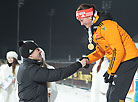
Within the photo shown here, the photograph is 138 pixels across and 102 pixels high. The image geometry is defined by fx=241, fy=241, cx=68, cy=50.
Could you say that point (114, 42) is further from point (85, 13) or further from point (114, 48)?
point (85, 13)

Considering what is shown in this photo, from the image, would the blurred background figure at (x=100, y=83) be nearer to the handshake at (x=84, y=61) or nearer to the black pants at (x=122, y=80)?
the handshake at (x=84, y=61)

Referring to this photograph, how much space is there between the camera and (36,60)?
2611mm

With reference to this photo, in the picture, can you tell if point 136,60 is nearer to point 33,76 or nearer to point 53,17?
point 33,76

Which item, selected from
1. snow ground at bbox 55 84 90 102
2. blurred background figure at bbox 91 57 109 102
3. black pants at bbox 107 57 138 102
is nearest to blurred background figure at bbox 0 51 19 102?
snow ground at bbox 55 84 90 102

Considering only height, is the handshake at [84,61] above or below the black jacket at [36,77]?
above

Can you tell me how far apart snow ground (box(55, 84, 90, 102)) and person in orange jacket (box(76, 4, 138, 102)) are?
13.4ft

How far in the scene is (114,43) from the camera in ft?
7.98

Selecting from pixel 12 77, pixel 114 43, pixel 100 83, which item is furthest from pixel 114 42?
pixel 12 77

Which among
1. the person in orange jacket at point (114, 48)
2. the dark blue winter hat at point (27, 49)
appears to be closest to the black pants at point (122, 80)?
the person in orange jacket at point (114, 48)

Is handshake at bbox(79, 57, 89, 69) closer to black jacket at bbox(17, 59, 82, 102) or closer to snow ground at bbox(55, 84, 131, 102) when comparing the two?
black jacket at bbox(17, 59, 82, 102)

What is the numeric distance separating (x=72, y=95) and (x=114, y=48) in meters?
5.37

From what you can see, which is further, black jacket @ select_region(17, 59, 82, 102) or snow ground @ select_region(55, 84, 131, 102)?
snow ground @ select_region(55, 84, 131, 102)

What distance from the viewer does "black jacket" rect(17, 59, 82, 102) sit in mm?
2418

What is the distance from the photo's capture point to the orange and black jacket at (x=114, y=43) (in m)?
2.44
